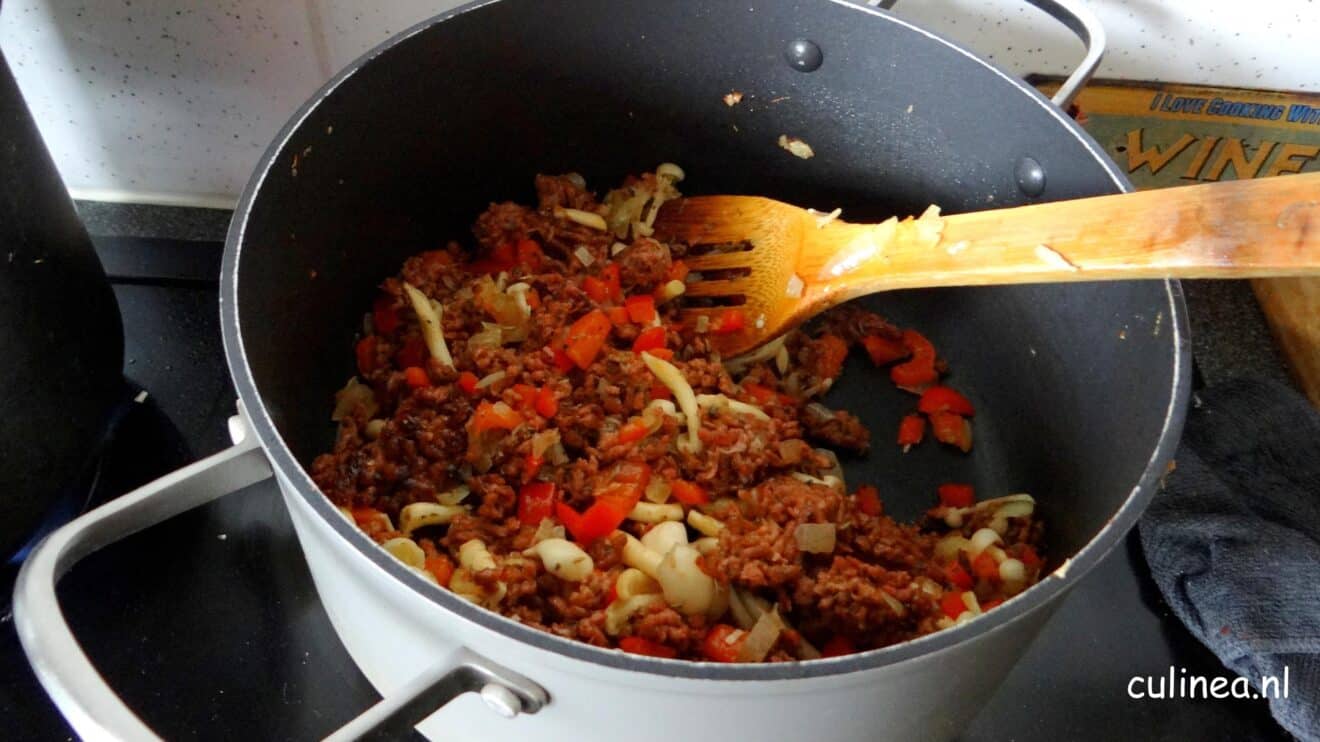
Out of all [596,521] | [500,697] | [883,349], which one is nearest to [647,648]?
[596,521]

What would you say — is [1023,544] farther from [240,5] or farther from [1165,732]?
[240,5]

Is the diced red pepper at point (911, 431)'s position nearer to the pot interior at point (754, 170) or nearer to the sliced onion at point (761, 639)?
the pot interior at point (754, 170)

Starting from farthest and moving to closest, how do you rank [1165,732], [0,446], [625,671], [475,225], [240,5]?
[475,225] < [240,5] < [1165,732] < [0,446] < [625,671]

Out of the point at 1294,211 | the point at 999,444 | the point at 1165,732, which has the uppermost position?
the point at 1294,211

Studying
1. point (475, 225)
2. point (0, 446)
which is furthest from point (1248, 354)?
point (0, 446)

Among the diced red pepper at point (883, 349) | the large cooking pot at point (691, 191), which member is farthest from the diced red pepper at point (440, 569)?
the diced red pepper at point (883, 349)

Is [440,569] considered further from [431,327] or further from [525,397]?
[431,327]

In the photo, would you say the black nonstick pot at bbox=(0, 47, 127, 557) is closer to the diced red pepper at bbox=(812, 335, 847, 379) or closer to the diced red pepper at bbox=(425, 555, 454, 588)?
the diced red pepper at bbox=(425, 555, 454, 588)
